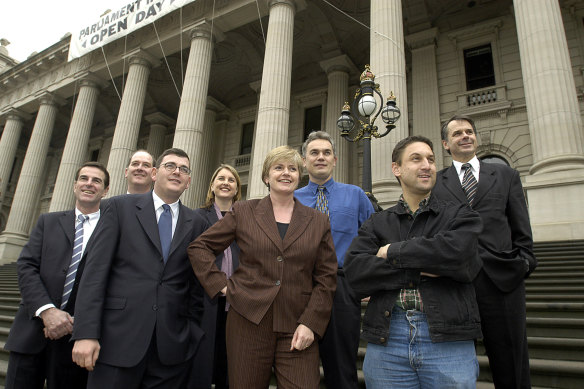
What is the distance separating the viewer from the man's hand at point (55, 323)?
2.31m

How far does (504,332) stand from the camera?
2.05 m

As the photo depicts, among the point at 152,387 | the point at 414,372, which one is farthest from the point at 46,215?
the point at 414,372

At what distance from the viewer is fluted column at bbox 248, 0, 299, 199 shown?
37.6 feet

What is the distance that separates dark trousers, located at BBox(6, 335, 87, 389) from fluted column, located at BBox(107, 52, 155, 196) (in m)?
13.3

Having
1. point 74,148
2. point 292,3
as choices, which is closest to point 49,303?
point 292,3

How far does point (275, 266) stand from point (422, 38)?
15571 millimetres

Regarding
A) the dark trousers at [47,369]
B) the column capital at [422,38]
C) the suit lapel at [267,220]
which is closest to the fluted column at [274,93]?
the column capital at [422,38]

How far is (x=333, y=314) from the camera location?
2242mm

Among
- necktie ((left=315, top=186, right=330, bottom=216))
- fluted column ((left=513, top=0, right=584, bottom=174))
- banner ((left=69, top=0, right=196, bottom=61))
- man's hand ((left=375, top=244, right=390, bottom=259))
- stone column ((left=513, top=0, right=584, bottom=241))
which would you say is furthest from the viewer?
banner ((left=69, top=0, right=196, bottom=61))

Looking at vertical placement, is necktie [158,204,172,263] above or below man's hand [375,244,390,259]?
above

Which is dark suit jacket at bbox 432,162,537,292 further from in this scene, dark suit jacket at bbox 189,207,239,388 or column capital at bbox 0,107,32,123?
column capital at bbox 0,107,32,123

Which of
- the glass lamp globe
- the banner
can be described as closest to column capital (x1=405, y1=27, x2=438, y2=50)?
the banner

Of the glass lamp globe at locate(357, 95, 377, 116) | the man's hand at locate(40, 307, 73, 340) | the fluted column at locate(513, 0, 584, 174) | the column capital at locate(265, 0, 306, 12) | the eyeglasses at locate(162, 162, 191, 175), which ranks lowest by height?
the man's hand at locate(40, 307, 73, 340)

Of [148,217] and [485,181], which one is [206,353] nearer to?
[148,217]
